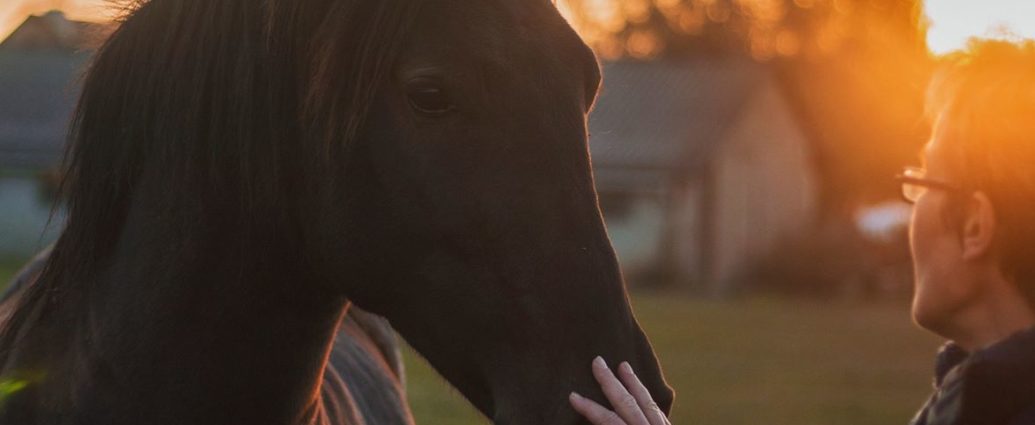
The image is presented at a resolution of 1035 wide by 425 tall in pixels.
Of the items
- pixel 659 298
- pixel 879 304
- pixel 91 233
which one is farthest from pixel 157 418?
pixel 879 304

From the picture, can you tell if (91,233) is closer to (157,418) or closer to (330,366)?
(157,418)

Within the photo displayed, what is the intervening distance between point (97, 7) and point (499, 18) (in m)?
0.94

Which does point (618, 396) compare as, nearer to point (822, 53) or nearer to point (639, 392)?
point (639, 392)

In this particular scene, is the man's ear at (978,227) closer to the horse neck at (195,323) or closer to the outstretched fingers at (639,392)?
the outstretched fingers at (639,392)

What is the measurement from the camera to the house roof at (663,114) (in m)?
27.0

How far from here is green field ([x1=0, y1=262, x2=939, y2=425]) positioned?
31.2 feet

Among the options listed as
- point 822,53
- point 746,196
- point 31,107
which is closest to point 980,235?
point 746,196

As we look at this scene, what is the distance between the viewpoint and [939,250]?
260cm

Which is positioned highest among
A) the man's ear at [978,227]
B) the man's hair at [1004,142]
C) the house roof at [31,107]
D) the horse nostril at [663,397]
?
the man's hair at [1004,142]

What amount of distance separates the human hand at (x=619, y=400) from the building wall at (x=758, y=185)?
79.2ft

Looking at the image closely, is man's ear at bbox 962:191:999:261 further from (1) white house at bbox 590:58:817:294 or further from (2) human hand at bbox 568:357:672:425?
(1) white house at bbox 590:58:817:294

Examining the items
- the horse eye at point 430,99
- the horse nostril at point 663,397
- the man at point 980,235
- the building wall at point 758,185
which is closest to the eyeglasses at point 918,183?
the man at point 980,235

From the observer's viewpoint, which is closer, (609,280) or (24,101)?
(609,280)

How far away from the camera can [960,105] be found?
8.41 feet
